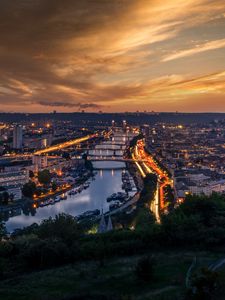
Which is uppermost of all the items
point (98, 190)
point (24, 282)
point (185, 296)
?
point (185, 296)

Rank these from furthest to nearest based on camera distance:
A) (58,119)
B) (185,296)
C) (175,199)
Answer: (58,119), (175,199), (185,296)

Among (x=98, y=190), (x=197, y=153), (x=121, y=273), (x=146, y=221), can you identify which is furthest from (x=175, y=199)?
(x=197, y=153)

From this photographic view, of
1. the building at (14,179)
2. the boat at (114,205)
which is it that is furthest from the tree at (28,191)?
the boat at (114,205)

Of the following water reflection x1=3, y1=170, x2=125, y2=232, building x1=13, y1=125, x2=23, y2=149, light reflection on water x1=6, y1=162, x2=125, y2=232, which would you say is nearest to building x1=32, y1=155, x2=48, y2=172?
light reflection on water x1=6, y1=162, x2=125, y2=232

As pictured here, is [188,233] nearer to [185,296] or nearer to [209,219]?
[209,219]

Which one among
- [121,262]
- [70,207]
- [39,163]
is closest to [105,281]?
[121,262]

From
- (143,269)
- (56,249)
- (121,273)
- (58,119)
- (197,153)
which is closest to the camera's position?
(143,269)

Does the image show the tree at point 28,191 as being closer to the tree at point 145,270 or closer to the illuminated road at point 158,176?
the illuminated road at point 158,176

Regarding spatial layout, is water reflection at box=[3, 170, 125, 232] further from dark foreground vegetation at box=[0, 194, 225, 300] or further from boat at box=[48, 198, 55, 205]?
dark foreground vegetation at box=[0, 194, 225, 300]
